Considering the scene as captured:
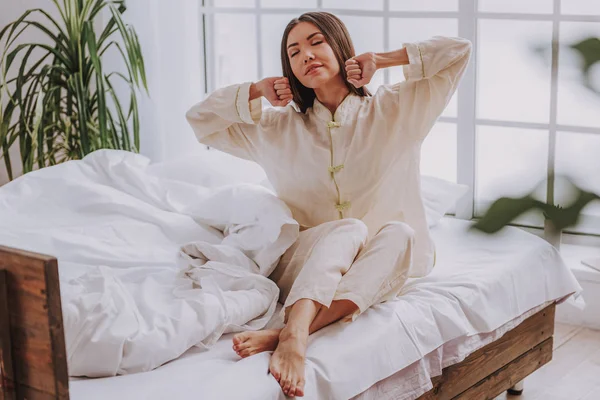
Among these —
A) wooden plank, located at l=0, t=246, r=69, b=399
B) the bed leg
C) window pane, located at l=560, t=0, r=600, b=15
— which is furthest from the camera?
window pane, located at l=560, t=0, r=600, b=15

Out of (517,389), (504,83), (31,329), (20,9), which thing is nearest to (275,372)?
(31,329)

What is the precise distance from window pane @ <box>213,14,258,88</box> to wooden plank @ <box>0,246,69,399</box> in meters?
2.45

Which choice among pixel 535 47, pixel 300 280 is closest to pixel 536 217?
pixel 535 47

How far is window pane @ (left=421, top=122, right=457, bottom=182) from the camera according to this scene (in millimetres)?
3320

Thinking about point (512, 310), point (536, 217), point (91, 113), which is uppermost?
point (536, 217)

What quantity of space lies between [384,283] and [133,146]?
6.15 feet

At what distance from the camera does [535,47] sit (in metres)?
0.45

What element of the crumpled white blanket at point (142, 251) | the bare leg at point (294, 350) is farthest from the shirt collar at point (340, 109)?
the bare leg at point (294, 350)

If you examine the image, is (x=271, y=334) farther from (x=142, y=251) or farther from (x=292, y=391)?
(x=142, y=251)

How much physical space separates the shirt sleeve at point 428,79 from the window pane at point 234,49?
1499mm

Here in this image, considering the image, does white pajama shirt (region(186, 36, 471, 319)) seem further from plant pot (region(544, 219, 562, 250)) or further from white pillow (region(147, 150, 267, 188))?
plant pot (region(544, 219, 562, 250))

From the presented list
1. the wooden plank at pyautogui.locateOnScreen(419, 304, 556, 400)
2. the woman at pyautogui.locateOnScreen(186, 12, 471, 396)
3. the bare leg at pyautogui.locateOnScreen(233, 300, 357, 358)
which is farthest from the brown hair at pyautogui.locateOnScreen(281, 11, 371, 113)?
the wooden plank at pyautogui.locateOnScreen(419, 304, 556, 400)

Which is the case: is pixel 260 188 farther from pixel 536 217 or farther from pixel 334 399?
pixel 536 217

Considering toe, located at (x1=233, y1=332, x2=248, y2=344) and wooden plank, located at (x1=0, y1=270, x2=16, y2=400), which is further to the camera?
toe, located at (x1=233, y1=332, x2=248, y2=344)
